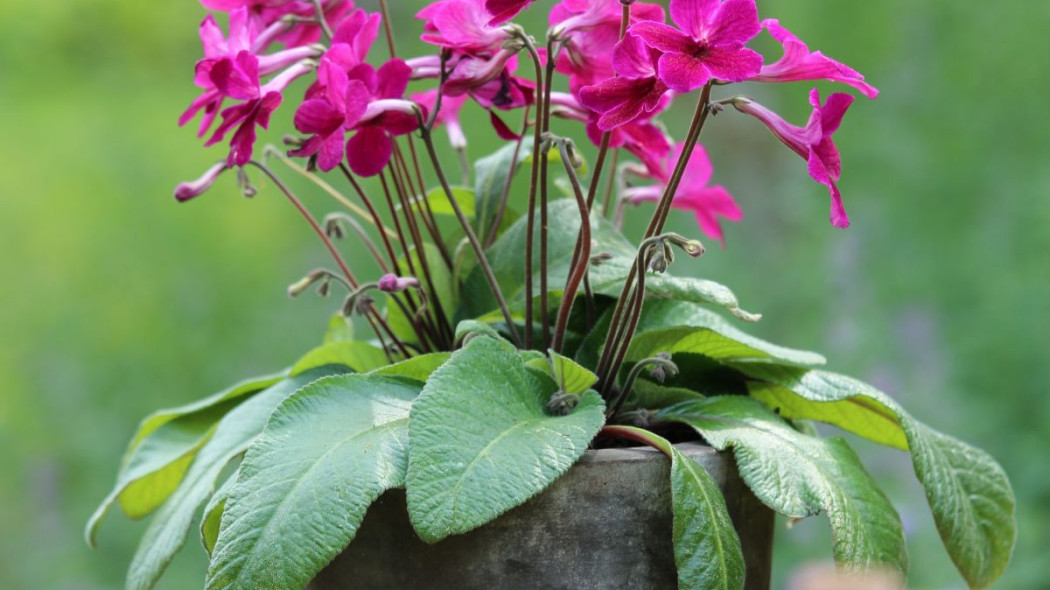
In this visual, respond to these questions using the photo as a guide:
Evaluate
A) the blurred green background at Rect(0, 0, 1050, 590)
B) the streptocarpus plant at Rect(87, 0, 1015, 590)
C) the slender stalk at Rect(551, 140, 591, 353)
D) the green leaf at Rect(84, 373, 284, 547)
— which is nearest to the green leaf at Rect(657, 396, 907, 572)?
the streptocarpus plant at Rect(87, 0, 1015, 590)

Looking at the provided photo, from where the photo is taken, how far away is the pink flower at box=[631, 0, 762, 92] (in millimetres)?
623

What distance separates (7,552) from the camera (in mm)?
2176

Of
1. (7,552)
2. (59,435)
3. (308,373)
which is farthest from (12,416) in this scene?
(308,373)

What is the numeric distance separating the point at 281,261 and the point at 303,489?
5.98ft

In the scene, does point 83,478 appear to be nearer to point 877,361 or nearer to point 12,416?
point 12,416

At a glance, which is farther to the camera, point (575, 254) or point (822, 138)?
point (575, 254)

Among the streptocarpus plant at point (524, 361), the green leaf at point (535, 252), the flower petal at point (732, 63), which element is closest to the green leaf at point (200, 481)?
the streptocarpus plant at point (524, 361)

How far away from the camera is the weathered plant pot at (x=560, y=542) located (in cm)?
64

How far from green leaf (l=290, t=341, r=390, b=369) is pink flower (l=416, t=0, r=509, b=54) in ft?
0.95

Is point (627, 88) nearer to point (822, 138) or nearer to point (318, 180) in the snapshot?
point (822, 138)

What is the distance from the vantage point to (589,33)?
789mm

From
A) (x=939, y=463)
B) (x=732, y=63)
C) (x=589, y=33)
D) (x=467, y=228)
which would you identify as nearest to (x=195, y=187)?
(x=467, y=228)

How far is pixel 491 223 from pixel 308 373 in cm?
23

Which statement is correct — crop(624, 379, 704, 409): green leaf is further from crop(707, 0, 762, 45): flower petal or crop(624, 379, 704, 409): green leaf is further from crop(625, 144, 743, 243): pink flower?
crop(707, 0, 762, 45): flower petal
